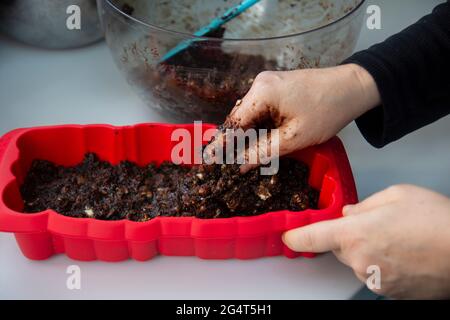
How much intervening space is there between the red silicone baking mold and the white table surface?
0.02m

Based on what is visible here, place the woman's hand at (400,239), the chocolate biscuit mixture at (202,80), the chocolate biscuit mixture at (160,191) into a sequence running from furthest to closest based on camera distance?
the chocolate biscuit mixture at (202,80) < the chocolate biscuit mixture at (160,191) < the woman's hand at (400,239)

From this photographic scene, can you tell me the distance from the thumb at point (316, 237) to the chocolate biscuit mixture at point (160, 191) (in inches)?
2.7

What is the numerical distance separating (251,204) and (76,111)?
409 millimetres

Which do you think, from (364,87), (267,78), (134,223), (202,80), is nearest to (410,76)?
(364,87)

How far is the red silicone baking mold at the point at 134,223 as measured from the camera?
2.26ft

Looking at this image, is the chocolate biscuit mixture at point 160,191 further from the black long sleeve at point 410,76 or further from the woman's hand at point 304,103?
the black long sleeve at point 410,76

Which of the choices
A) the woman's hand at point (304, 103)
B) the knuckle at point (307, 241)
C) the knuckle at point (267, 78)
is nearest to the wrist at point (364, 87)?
the woman's hand at point (304, 103)

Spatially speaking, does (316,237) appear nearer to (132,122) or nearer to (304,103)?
(304,103)

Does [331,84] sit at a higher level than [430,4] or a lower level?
lower

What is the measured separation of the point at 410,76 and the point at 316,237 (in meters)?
0.29

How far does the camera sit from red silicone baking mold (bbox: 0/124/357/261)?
689 millimetres

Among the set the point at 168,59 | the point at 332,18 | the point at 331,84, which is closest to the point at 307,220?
the point at 331,84

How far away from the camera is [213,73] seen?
0.87 meters

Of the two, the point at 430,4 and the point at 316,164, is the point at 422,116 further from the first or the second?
the point at 430,4
